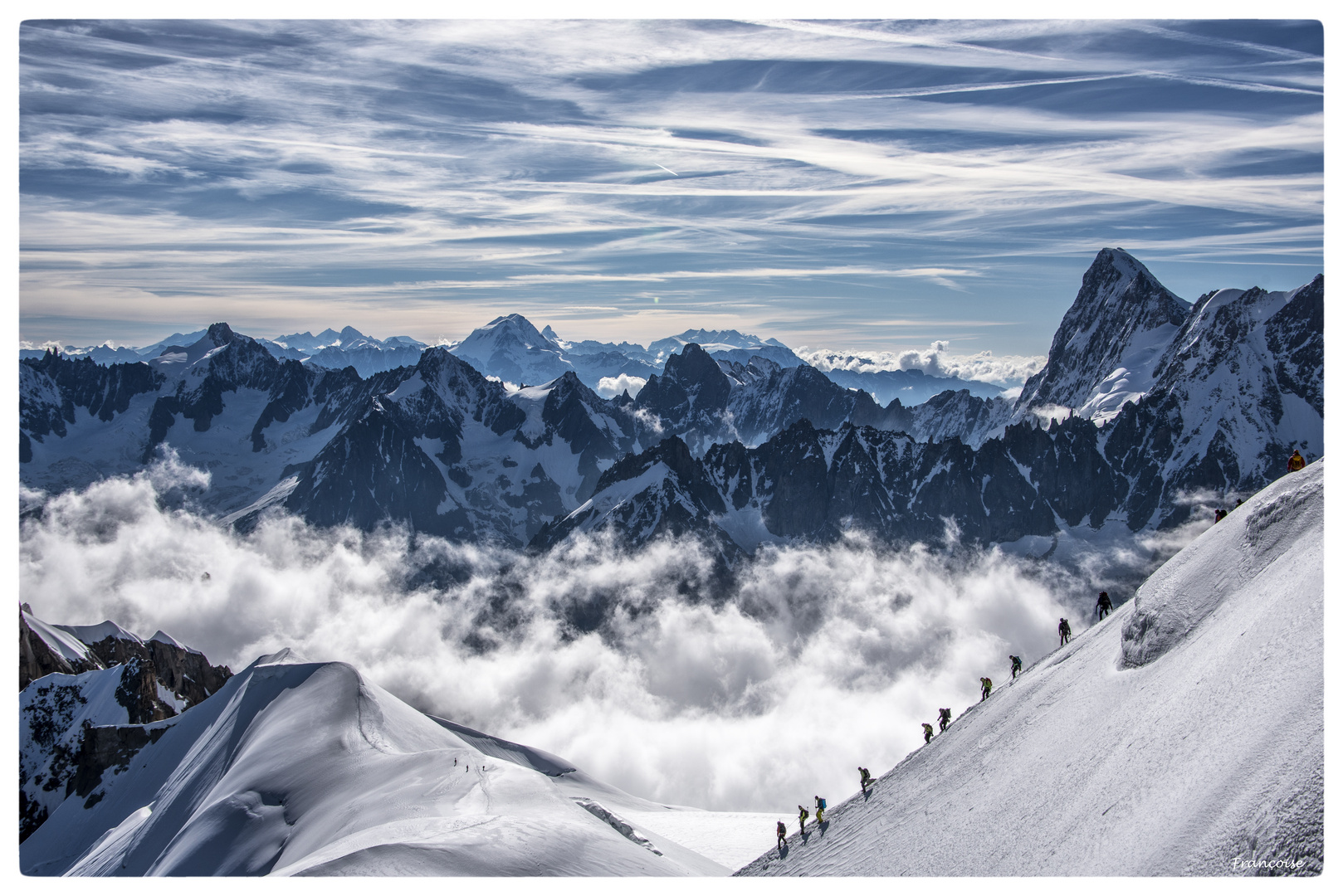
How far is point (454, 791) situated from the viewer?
4700 centimetres

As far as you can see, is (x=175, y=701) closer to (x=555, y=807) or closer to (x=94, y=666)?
(x=94, y=666)

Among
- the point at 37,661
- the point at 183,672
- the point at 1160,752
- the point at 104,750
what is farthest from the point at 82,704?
the point at 1160,752

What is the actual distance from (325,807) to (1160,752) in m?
50.0

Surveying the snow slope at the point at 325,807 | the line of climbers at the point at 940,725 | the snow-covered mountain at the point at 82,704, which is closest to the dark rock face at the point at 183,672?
the snow-covered mountain at the point at 82,704

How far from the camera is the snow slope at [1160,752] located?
19.9m

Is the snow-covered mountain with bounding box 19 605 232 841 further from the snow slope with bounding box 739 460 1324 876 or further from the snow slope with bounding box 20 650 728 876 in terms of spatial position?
the snow slope with bounding box 739 460 1324 876

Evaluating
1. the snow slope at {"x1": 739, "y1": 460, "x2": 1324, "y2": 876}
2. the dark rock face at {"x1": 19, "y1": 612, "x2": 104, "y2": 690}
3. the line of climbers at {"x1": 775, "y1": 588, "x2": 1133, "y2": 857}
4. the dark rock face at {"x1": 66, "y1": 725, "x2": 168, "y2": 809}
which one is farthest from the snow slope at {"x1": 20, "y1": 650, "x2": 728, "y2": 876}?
the dark rock face at {"x1": 19, "y1": 612, "x2": 104, "y2": 690}

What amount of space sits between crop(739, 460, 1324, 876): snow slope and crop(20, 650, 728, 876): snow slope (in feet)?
44.2

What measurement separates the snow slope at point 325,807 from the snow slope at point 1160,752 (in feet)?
44.2

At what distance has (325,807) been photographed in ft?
165

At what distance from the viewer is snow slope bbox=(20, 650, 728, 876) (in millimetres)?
34156

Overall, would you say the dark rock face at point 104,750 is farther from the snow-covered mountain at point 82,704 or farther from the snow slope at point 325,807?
the snow slope at point 325,807
